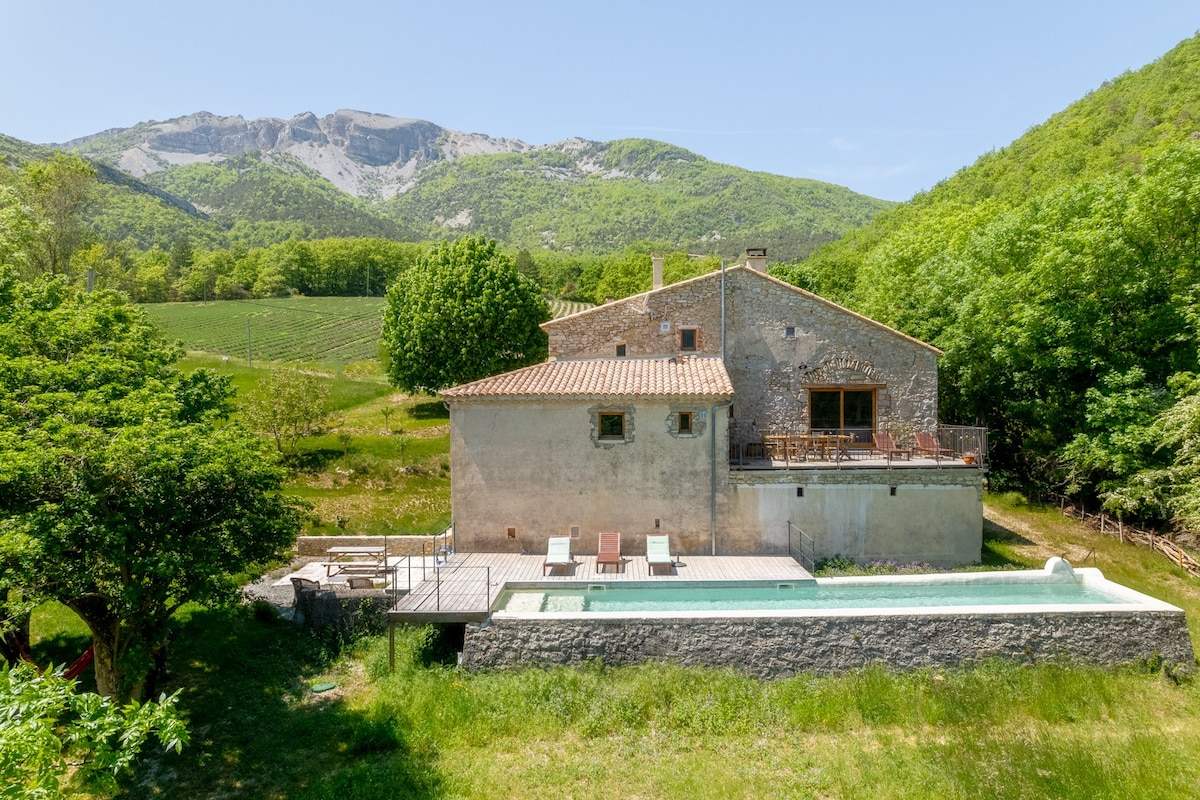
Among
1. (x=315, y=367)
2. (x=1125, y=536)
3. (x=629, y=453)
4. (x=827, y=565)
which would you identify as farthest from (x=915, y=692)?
(x=315, y=367)

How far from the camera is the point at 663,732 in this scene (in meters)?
10.4

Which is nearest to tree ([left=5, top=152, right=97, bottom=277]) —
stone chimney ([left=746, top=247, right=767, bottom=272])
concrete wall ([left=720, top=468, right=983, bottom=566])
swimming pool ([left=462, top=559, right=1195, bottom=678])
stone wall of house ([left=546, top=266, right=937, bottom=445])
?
stone wall of house ([left=546, top=266, right=937, bottom=445])

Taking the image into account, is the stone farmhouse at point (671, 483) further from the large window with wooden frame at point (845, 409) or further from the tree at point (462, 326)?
the tree at point (462, 326)

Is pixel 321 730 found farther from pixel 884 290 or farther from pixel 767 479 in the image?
pixel 884 290

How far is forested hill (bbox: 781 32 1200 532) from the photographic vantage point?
62.1ft

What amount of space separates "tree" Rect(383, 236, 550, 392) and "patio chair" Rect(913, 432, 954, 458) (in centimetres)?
2251

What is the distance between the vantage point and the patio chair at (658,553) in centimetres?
1477

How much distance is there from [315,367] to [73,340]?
122ft

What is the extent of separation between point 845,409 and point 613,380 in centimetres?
718

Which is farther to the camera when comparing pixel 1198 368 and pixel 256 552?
pixel 1198 368

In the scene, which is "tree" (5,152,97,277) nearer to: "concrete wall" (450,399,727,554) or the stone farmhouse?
"concrete wall" (450,399,727,554)

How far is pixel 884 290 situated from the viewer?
33500mm

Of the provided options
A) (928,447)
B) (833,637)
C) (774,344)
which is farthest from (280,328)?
(833,637)

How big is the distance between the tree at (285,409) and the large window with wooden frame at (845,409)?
2112cm
